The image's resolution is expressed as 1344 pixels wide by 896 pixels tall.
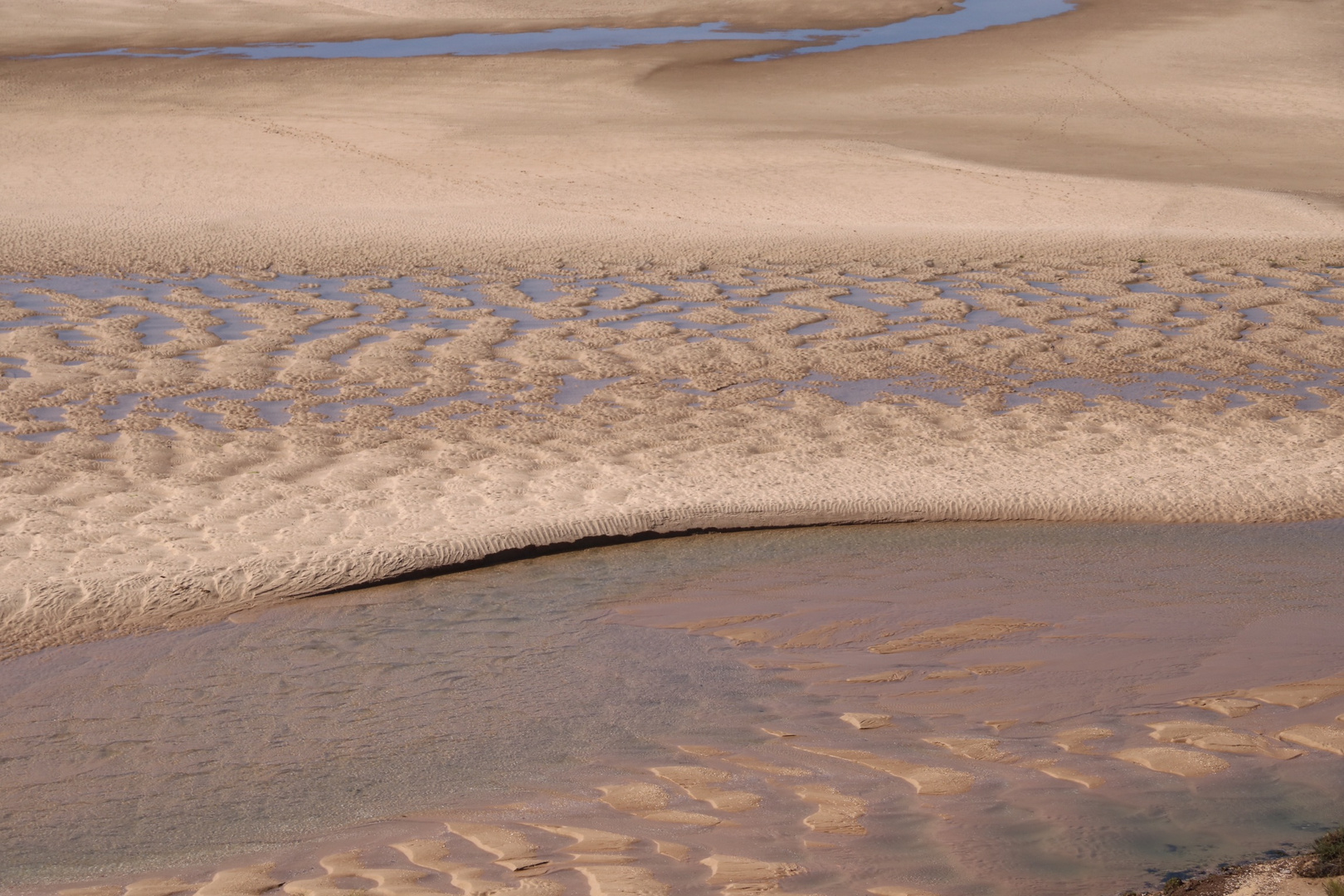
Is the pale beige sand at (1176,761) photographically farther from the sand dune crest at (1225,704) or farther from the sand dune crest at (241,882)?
the sand dune crest at (241,882)

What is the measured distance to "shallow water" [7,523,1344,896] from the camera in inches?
92.7

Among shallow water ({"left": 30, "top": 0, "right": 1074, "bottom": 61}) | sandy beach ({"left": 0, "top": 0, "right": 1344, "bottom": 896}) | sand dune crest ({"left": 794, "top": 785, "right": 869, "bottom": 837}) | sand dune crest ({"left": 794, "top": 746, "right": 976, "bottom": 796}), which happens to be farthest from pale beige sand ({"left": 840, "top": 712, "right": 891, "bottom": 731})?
shallow water ({"left": 30, "top": 0, "right": 1074, "bottom": 61})

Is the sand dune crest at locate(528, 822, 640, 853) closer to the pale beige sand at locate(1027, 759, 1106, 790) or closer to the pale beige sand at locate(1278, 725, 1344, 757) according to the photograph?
the pale beige sand at locate(1027, 759, 1106, 790)

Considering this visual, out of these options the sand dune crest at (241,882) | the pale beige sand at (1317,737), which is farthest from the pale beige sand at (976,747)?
the sand dune crest at (241,882)

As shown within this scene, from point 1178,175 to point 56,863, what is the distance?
8.44m

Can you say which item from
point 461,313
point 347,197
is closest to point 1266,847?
point 461,313

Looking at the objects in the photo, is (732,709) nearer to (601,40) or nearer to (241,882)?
(241,882)

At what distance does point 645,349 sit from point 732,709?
2885 mm

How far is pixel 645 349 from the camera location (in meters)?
5.59

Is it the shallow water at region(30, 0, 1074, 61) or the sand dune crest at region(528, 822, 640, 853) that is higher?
the shallow water at region(30, 0, 1074, 61)

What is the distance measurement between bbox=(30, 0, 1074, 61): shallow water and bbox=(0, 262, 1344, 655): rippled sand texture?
7202 mm

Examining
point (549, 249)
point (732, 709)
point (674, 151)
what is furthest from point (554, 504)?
point (674, 151)

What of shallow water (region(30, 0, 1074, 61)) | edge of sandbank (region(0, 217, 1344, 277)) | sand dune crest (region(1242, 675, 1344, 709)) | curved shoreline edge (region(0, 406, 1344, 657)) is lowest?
sand dune crest (region(1242, 675, 1344, 709))

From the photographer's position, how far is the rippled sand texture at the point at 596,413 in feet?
12.2
